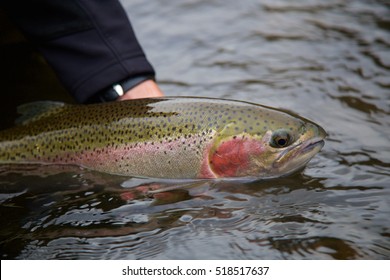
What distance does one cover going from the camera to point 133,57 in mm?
3338

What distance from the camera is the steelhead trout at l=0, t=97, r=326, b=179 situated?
2867 mm

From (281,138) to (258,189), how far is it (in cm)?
27

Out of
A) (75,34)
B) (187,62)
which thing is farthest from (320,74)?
(75,34)

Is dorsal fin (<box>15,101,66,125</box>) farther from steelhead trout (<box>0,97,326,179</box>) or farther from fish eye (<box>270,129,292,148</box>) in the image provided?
fish eye (<box>270,129,292,148</box>)

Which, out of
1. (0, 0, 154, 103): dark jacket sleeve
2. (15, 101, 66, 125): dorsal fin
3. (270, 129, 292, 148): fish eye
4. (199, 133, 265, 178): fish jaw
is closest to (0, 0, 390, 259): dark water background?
(199, 133, 265, 178): fish jaw

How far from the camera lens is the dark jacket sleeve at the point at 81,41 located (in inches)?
129

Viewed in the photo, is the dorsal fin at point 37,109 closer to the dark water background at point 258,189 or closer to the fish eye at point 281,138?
the dark water background at point 258,189

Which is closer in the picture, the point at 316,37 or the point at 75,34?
the point at 75,34

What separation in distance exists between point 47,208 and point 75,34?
42.5 inches

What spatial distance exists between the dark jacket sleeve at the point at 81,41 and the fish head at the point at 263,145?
0.77m

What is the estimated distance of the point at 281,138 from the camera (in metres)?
2.83

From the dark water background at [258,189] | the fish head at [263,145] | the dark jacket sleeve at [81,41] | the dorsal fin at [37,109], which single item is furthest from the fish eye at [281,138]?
the dorsal fin at [37,109]

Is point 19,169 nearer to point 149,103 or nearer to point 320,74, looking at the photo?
point 149,103
